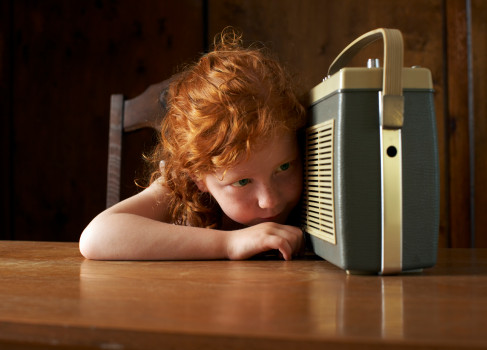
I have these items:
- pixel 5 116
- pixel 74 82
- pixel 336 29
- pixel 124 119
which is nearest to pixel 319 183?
pixel 124 119

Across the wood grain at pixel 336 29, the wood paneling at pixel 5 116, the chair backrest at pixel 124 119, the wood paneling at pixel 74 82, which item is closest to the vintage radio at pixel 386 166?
the chair backrest at pixel 124 119

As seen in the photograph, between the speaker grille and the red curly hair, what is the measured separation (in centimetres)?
6

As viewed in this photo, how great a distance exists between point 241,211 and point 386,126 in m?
0.32

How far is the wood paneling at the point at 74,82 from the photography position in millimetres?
2078

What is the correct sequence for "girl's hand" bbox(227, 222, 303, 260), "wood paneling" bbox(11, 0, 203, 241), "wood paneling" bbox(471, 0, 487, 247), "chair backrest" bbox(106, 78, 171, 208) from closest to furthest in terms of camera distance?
"girl's hand" bbox(227, 222, 303, 260) < "chair backrest" bbox(106, 78, 171, 208) < "wood paneling" bbox(471, 0, 487, 247) < "wood paneling" bbox(11, 0, 203, 241)

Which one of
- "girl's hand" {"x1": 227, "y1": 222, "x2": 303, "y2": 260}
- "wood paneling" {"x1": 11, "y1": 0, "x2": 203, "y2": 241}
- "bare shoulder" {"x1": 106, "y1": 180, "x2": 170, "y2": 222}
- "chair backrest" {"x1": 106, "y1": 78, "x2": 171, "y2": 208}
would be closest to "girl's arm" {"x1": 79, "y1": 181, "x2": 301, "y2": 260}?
"girl's hand" {"x1": 227, "y1": 222, "x2": 303, "y2": 260}

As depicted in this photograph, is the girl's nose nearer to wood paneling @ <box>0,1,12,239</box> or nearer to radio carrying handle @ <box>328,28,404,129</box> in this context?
radio carrying handle @ <box>328,28,404,129</box>

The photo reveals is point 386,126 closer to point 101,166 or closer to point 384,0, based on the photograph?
point 384,0

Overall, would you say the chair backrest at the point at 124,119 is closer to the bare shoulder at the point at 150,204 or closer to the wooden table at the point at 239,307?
the bare shoulder at the point at 150,204

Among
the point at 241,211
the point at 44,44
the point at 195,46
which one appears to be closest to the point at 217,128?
the point at 241,211

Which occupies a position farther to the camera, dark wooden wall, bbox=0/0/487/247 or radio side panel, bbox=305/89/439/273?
dark wooden wall, bbox=0/0/487/247

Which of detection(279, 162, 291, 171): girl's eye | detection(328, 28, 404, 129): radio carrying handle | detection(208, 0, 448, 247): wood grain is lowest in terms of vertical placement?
detection(279, 162, 291, 171): girl's eye

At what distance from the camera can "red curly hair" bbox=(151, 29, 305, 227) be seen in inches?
30.2

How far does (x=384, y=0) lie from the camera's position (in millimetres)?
1969
